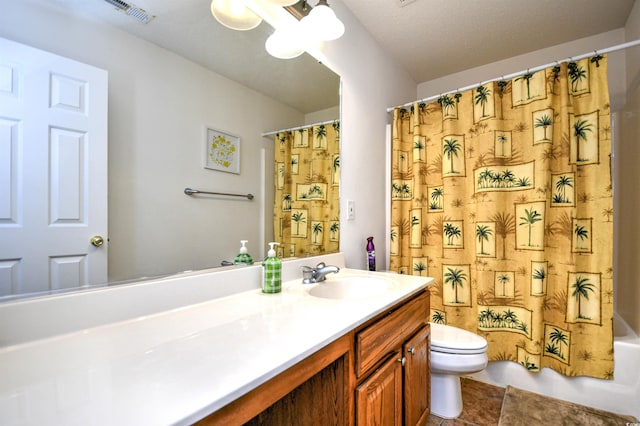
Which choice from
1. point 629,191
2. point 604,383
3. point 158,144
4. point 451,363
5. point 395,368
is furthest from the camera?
point 629,191

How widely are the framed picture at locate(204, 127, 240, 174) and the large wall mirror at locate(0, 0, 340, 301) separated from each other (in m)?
0.02

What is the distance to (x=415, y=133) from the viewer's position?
6.71 feet

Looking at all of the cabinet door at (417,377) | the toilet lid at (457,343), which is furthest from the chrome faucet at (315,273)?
the toilet lid at (457,343)

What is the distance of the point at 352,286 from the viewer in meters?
1.41

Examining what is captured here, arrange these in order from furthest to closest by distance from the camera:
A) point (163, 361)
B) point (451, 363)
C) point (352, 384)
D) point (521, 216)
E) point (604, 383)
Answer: point (521, 216) → point (604, 383) → point (451, 363) → point (352, 384) → point (163, 361)

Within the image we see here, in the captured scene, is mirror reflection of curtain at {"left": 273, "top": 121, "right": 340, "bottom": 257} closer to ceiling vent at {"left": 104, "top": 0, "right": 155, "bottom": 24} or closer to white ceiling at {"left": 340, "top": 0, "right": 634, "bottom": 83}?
ceiling vent at {"left": 104, "top": 0, "right": 155, "bottom": 24}

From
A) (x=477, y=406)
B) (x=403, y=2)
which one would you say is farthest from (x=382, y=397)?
(x=403, y=2)

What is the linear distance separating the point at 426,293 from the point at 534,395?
1.10m

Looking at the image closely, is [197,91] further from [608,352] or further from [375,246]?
[608,352]

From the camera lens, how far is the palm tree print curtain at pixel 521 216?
5.12ft

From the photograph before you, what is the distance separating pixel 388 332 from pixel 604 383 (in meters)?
1.51

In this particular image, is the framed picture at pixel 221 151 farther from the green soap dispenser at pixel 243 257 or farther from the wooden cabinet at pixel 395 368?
the wooden cabinet at pixel 395 368

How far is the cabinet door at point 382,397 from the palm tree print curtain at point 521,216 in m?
1.03

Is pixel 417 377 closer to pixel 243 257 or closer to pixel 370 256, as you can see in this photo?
pixel 370 256
